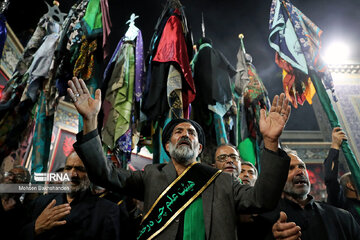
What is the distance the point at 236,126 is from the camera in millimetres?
3695

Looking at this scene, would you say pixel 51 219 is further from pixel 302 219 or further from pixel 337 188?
pixel 337 188

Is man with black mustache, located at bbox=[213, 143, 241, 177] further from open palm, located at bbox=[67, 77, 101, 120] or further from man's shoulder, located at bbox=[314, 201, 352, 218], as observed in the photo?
open palm, located at bbox=[67, 77, 101, 120]

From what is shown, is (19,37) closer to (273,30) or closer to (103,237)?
(273,30)

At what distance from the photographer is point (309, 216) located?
1.92 metres

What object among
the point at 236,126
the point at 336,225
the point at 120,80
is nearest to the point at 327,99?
the point at 236,126

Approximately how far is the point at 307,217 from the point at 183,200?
100 cm

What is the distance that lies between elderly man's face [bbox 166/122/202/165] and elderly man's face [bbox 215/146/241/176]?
707 millimetres

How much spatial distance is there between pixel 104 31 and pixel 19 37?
505 centimetres

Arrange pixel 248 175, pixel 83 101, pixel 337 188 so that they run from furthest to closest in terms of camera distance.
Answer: pixel 248 175 → pixel 337 188 → pixel 83 101

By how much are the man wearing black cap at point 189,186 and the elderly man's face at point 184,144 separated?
1 cm

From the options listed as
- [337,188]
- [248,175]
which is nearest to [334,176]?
[337,188]

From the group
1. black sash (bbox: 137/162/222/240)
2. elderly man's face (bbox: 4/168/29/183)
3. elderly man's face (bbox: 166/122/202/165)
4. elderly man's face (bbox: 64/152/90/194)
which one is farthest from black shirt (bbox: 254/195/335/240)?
elderly man's face (bbox: 4/168/29/183)

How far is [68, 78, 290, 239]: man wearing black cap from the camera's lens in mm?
1338

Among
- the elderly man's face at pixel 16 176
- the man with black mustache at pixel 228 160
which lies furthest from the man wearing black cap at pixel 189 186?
the elderly man's face at pixel 16 176
